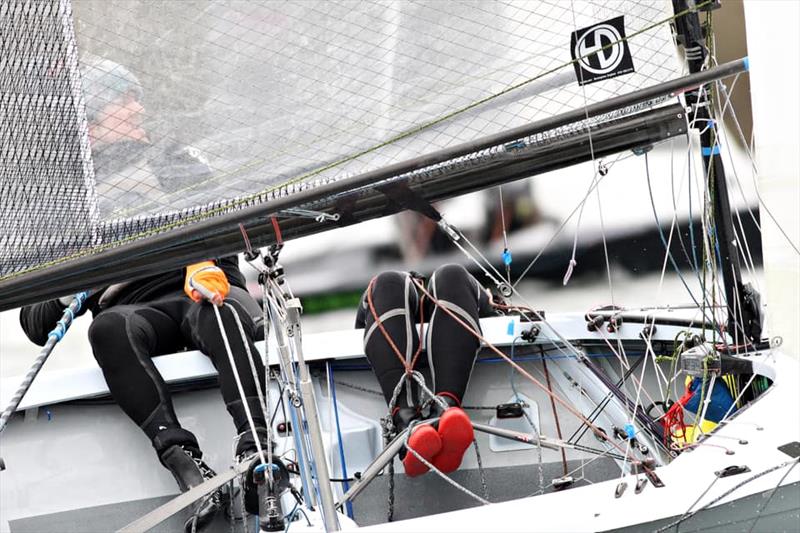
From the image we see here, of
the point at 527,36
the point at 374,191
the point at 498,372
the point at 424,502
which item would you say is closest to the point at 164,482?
the point at 424,502

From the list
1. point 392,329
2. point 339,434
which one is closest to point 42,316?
point 339,434

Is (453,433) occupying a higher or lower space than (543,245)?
lower

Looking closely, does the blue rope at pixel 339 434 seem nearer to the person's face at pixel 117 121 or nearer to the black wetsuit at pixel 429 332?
the black wetsuit at pixel 429 332

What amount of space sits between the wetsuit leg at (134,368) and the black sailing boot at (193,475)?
28 millimetres

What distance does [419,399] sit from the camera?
2238 millimetres

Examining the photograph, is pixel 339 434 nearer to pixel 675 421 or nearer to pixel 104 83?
pixel 675 421

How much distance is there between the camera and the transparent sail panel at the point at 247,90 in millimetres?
1880

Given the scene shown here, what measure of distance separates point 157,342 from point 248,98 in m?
0.82

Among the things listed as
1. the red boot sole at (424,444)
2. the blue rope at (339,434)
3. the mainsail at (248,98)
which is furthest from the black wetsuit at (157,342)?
the mainsail at (248,98)

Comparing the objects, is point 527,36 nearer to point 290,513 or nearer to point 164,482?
point 290,513

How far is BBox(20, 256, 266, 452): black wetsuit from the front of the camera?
2322mm

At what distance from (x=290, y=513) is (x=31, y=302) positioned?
54 centimetres

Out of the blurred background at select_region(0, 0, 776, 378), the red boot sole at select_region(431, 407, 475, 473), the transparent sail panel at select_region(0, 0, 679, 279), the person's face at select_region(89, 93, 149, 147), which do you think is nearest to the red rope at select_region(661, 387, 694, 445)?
the red boot sole at select_region(431, 407, 475, 473)

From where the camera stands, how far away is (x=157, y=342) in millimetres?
2531
